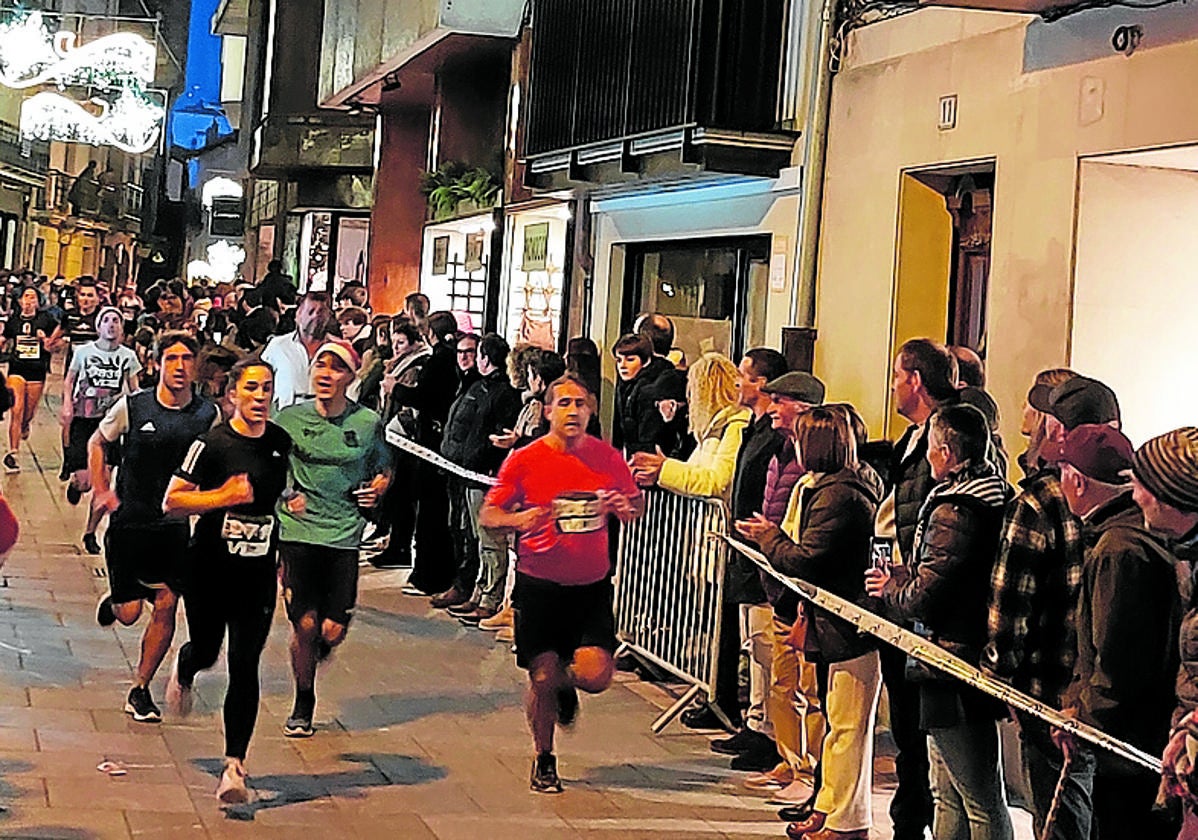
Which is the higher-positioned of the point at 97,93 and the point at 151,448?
the point at 97,93

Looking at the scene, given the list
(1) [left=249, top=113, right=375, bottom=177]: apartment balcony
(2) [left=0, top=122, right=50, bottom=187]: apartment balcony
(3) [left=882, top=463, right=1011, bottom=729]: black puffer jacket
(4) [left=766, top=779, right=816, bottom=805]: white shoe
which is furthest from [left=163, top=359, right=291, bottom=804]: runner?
(2) [left=0, top=122, right=50, bottom=187]: apartment balcony

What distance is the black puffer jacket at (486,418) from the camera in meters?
12.8

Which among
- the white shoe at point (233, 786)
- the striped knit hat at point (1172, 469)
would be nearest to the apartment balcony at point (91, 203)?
the white shoe at point (233, 786)

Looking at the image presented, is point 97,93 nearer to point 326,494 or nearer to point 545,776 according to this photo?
point 326,494

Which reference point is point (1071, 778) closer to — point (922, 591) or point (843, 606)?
point (922, 591)

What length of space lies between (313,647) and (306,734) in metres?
0.45

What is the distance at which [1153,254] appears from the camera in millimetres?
9969

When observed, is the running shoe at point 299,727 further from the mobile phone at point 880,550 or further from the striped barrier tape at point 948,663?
the mobile phone at point 880,550

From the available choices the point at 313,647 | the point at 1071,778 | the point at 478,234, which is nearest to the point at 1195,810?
the point at 1071,778

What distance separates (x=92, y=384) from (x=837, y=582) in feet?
31.6

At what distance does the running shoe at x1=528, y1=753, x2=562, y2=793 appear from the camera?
8445 millimetres

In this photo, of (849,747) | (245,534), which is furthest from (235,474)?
(849,747)

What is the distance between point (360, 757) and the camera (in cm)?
894

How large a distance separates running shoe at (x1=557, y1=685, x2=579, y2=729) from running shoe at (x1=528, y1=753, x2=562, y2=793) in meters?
0.22
